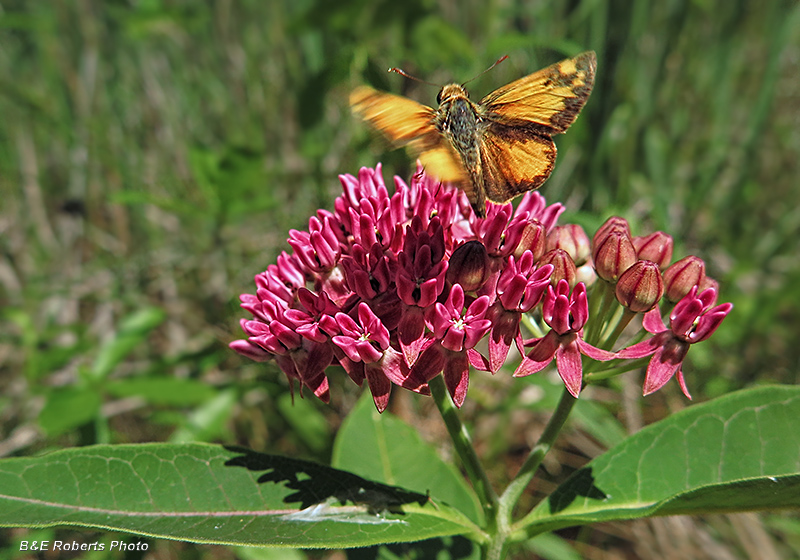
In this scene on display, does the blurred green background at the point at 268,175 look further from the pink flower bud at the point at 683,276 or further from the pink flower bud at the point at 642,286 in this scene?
the pink flower bud at the point at 642,286

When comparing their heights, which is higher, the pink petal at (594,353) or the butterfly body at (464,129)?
the butterfly body at (464,129)

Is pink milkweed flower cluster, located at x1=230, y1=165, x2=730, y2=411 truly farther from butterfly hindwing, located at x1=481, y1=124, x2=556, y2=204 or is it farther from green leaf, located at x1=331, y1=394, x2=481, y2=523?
green leaf, located at x1=331, y1=394, x2=481, y2=523

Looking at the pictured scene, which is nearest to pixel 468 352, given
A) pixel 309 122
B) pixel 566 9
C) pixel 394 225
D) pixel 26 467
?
pixel 394 225

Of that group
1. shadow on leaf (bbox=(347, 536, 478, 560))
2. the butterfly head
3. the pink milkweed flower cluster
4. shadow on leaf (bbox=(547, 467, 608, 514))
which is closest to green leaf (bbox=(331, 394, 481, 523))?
shadow on leaf (bbox=(347, 536, 478, 560))

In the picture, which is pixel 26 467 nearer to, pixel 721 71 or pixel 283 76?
pixel 283 76

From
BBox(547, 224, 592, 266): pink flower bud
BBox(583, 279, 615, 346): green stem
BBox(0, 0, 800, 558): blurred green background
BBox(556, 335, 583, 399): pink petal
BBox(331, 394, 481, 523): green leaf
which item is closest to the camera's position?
BBox(556, 335, 583, 399): pink petal

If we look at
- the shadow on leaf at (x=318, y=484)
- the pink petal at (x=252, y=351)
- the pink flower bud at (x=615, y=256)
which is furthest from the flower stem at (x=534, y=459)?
the pink petal at (x=252, y=351)
